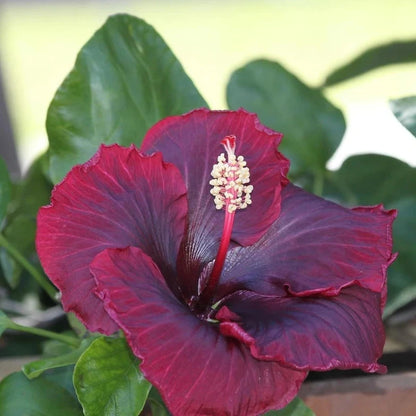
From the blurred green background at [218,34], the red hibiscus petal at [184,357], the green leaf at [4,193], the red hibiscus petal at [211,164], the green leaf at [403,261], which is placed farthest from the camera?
the blurred green background at [218,34]

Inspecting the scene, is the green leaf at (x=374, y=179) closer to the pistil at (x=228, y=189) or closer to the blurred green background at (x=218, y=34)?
the pistil at (x=228, y=189)

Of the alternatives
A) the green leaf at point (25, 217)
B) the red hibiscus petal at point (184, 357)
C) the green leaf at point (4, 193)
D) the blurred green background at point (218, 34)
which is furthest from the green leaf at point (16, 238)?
the blurred green background at point (218, 34)

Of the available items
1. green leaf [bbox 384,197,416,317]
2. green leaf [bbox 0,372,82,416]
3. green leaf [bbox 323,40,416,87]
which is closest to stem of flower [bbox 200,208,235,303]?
green leaf [bbox 0,372,82,416]

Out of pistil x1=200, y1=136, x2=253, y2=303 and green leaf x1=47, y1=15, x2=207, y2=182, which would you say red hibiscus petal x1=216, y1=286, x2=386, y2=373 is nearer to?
pistil x1=200, y1=136, x2=253, y2=303

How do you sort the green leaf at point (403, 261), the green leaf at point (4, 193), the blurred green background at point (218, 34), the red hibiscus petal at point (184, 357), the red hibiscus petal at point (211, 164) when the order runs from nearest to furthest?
the red hibiscus petal at point (184, 357), the red hibiscus petal at point (211, 164), the green leaf at point (4, 193), the green leaf at point (403, 261), the blurred green background at point (218, 34)

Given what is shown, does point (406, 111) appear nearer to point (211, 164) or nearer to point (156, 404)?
point (211, 164)

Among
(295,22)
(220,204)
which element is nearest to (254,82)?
(220,204)
